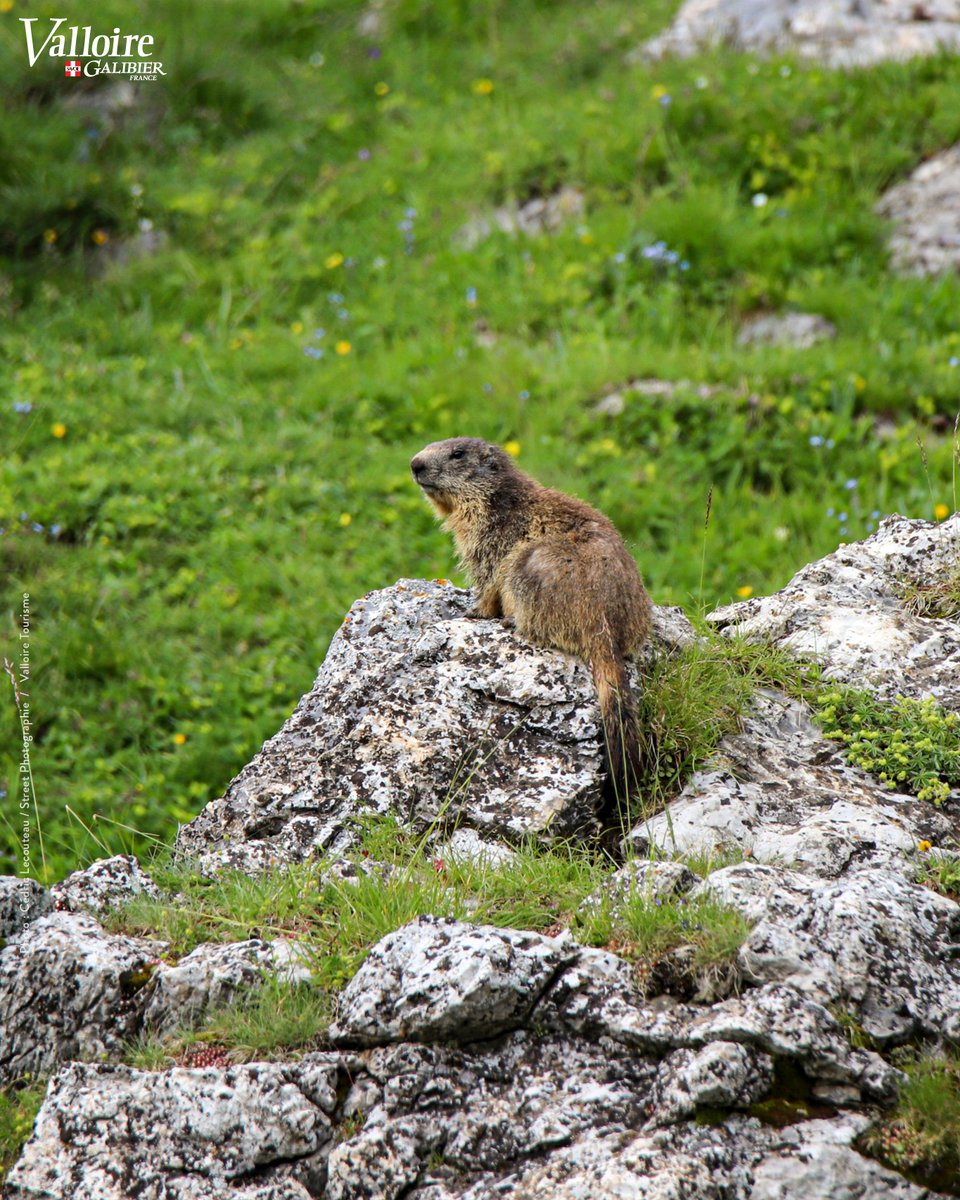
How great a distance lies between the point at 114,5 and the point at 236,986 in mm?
12763

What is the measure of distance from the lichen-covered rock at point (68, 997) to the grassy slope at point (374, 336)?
7.28ft

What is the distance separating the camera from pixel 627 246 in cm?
1022

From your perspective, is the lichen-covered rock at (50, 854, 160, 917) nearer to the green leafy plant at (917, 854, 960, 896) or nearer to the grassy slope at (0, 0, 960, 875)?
the grassy slope at (0, 0, 960, 875)

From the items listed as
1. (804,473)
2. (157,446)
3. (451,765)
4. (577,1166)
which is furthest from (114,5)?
(577,1166)

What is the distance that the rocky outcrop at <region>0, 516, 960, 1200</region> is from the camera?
3035 mm

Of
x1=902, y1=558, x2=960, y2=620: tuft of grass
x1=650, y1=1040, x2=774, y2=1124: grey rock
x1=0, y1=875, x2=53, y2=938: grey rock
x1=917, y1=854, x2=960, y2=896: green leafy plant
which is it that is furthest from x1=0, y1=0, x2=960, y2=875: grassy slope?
x1=917, y1=854, x2=960, y2=896: green leafy plant

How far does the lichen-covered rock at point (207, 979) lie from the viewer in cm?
359

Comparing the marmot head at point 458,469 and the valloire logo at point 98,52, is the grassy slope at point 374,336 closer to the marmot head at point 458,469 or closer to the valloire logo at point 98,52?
the valloire logo at point 98,52

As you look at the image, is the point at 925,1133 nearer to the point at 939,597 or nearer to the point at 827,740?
the point at 827,740

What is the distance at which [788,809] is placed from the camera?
435 cm

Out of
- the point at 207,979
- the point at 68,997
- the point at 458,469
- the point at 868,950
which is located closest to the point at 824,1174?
the point at 868,950

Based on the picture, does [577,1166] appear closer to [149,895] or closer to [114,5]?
[149,895]

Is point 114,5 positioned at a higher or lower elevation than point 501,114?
higher

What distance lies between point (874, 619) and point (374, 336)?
21.2 ft
